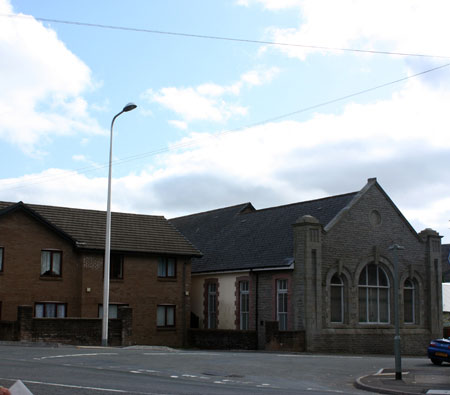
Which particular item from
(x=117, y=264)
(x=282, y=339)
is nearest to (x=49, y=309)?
(x=117, y=264)

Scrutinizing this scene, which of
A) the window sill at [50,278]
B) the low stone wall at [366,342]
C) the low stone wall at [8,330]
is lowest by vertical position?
the low stone wall at [366,342]

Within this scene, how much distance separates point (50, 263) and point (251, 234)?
12593 millimetres

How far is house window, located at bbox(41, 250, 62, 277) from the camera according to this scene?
1438 inches

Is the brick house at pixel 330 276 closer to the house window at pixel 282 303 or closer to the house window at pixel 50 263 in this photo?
the house window at pixel 282 303

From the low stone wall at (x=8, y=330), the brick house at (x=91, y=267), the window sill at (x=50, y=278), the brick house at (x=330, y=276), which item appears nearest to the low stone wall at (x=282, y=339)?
the brick house at (x=330, y=276)

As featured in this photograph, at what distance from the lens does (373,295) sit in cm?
3862

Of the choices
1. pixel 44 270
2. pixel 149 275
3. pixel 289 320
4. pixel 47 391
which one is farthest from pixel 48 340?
pixel 47 391

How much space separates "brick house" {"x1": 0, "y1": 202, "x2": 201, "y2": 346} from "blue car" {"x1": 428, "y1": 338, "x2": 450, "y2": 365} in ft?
55.2

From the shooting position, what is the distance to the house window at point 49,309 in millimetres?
36000

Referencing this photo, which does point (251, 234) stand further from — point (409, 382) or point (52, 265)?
point (409, 382)

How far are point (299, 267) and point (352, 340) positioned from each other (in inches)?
201

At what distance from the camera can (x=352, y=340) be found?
121ft

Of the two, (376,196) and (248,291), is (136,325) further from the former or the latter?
(376,196)

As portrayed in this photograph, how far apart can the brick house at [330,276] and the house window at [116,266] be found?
20.6 feet
